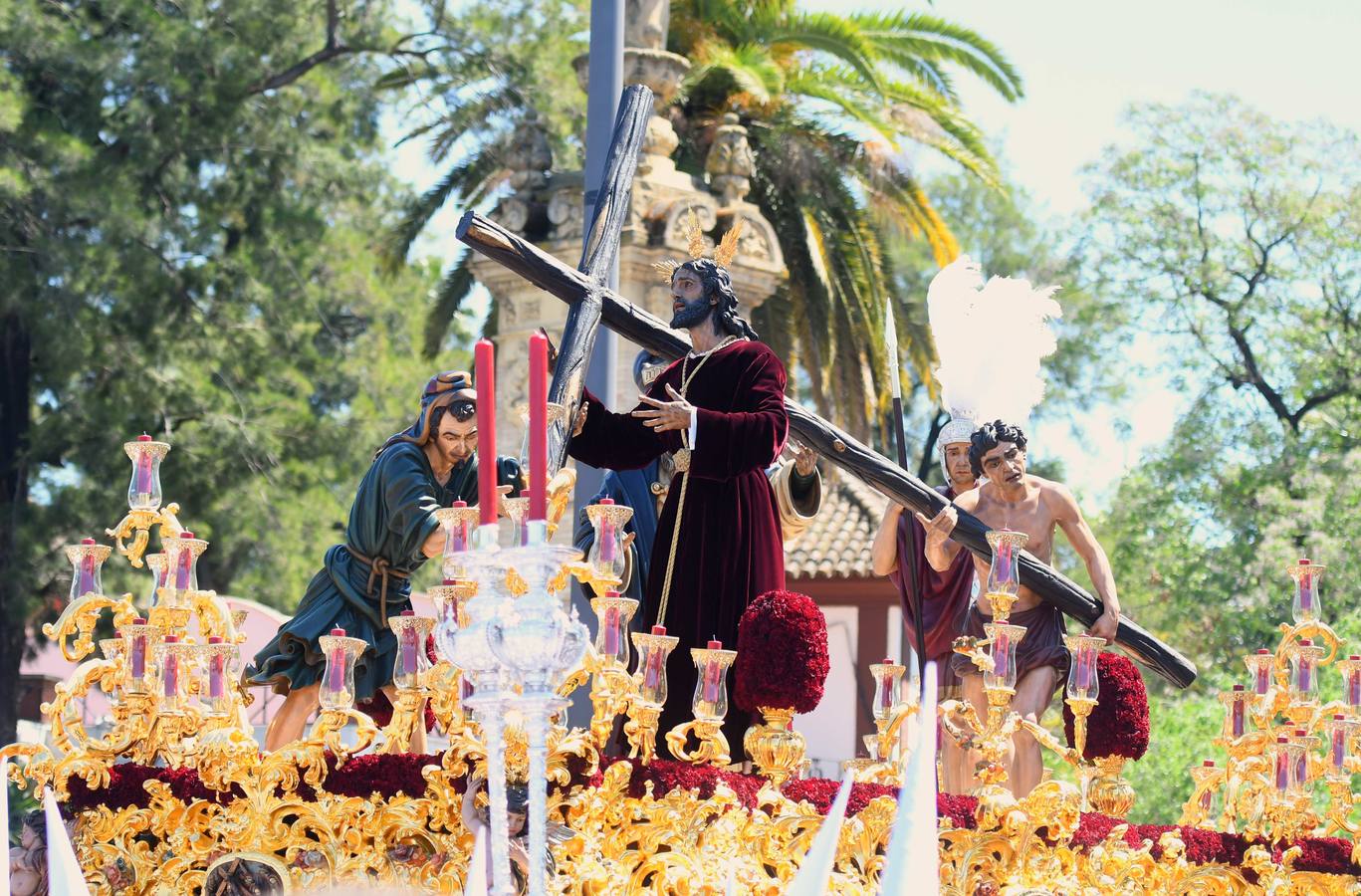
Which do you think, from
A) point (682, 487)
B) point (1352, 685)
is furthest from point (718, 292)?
point (1352, 685)

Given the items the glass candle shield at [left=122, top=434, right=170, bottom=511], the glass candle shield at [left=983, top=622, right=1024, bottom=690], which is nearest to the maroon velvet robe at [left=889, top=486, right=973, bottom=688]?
the glass candle shield at [left=983, top=622, right=1024, bottom=690]

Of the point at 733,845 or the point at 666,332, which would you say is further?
the point at 666,332

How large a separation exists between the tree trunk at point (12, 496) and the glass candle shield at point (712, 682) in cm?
1377

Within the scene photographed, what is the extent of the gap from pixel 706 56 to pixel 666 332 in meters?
10.9

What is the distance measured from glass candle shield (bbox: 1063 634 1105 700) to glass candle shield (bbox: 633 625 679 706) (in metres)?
1.10

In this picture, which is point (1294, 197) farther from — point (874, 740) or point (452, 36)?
point (874, 740)

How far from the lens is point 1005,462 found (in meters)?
7.13

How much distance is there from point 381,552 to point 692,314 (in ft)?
4.47

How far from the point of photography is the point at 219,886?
548 cm

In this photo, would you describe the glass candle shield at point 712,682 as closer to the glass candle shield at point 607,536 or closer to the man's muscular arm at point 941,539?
the glass candle shield at point 607,536

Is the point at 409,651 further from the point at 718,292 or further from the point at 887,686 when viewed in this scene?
the point at 718,292

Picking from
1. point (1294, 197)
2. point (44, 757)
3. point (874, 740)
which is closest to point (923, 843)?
point (874, 740)

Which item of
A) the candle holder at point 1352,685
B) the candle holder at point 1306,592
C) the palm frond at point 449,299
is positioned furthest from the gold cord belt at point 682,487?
the palm frond at point 449,299

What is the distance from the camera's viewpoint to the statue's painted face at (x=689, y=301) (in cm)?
677
